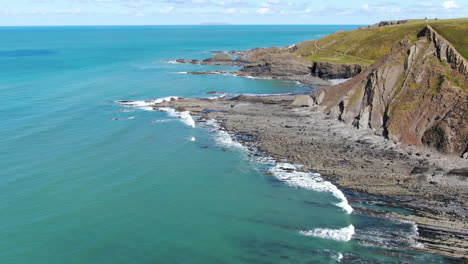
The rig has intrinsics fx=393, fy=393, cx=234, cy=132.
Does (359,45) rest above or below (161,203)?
above

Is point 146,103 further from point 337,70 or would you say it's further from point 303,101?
point 337,70

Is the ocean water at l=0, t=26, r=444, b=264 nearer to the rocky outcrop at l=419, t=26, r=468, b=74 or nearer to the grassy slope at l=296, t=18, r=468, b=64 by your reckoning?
the rocky outcrop at l=419, t=26, r=468, b=74

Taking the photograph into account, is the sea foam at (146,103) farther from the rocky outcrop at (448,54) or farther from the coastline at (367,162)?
the rocky outcrop at (448,54)

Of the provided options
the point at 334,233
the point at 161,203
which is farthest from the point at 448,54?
the point at 161,203

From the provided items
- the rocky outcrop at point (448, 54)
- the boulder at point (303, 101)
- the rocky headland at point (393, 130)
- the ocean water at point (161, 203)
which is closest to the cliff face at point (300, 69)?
the rocky headland at point (393, 130)

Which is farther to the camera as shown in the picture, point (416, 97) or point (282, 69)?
point (282, 69)

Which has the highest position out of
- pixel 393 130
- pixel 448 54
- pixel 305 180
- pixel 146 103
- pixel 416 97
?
pixel 448 54

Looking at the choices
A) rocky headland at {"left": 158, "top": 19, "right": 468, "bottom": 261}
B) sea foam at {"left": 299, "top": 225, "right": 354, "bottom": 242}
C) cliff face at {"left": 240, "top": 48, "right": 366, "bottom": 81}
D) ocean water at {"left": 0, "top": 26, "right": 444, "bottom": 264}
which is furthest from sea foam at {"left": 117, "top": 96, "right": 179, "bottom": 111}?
sea foam at {"left": 299, "top": 225, "right": 354, "bottom": 242}
